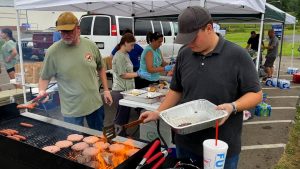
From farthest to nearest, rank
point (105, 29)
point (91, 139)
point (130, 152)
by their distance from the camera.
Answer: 1. point (105, 29)
2. point (91, 139)
3. point (130, 152)

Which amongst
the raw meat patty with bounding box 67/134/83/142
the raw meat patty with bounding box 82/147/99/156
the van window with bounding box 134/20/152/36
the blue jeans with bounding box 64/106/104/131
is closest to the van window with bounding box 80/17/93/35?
the van window with bounding box 134/20/152/36

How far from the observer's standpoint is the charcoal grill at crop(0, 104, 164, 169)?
143cm

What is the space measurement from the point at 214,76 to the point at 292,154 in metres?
3.21

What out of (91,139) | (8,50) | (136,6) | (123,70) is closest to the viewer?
(91,139)

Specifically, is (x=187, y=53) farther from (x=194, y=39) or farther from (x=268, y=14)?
(x=268, y=14)

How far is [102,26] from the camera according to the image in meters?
9.34

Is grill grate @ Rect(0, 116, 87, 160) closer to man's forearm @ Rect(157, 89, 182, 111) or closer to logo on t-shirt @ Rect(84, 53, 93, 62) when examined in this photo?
man's forearm @ Rect(157, 89, 182, 111)

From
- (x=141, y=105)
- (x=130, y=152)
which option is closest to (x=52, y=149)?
(x=130, y=152)

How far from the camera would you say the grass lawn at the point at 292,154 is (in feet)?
12.2

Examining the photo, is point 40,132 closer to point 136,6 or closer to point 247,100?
point 247,100

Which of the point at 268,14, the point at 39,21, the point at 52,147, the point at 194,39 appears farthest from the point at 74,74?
the point at 39,21

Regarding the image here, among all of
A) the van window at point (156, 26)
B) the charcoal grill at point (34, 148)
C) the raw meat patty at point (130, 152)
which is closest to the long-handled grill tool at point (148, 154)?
the charcoal grill at point (34, 148)

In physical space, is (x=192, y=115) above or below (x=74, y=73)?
below

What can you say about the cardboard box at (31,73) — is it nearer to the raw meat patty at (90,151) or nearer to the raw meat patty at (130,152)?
the raw meat patty at (90,151)
